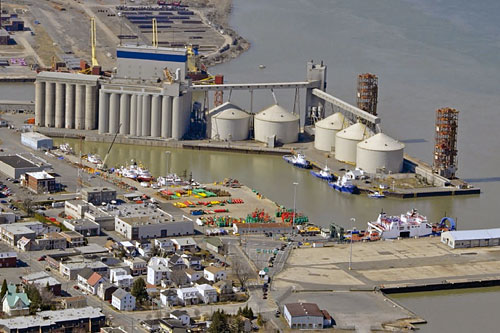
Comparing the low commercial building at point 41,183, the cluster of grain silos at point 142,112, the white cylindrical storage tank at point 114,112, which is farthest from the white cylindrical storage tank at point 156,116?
the low commercial building at point 41,183

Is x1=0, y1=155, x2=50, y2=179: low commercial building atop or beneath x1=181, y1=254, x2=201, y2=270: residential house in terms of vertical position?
atop

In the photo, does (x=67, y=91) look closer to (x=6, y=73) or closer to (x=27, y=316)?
(x=6, y=73)

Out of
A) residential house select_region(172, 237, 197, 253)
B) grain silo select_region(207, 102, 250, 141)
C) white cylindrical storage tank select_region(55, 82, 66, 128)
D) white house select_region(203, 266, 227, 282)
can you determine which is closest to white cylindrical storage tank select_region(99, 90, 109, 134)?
white cylindrical storage tank select_region(55, 82, 66, 128)

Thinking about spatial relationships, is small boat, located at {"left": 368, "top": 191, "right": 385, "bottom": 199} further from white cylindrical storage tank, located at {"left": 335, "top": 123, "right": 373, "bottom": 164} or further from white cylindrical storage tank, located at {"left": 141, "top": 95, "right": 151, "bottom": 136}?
white cylindrical storage tank, located at {"left": 141, "top": 95, "right": 151, "bottom": 136}

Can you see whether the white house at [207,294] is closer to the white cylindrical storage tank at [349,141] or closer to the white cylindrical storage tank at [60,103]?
the white cylindrical storage tank at [349,141]

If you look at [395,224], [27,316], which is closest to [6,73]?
[395,224]

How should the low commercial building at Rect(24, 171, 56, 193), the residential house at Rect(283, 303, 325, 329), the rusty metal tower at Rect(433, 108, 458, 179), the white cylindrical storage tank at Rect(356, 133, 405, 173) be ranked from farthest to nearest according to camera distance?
the white cylindrical storage tank at Rect(356, 133, 405, 173) → the rusty metal tower at Rect(433, 108, 458, 179) → the low commercial building at Rect(24, 171, 56, 193) → the residential house at Rect(283, 303, 325, 329)
